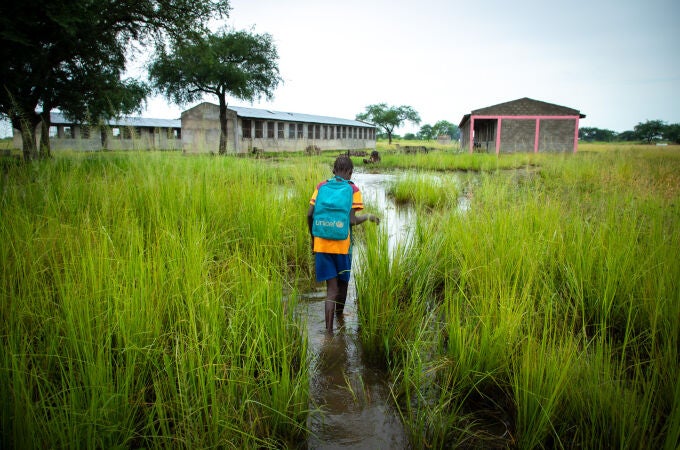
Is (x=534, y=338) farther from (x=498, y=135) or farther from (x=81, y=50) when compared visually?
(x=498, y=135)

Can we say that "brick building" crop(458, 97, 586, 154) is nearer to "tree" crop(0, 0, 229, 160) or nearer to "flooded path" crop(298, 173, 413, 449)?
"tree" crop(0, 0, 229, 160)

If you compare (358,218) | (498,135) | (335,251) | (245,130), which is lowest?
(335,251)

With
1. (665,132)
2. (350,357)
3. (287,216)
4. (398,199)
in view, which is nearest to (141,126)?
(398,199)

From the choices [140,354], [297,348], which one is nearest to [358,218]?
[297,348]

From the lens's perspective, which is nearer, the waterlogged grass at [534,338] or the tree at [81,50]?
the waterlogged grass at [534,338]

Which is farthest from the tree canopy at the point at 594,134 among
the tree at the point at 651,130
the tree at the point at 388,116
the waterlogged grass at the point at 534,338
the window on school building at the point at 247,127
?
the waterlogged grass at the point at 534,338

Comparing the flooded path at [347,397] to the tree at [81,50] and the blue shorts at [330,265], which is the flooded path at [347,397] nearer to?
the blue shorts at [330,265]

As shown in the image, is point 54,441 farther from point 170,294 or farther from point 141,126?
point 141,126

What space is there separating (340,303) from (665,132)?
94.4m

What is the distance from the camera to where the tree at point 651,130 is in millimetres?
75250

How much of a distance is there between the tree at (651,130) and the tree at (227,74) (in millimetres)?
76679

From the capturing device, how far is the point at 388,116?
7875 centimetres

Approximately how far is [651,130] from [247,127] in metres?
81.8

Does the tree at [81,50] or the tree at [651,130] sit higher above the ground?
the tree at [651,130]
